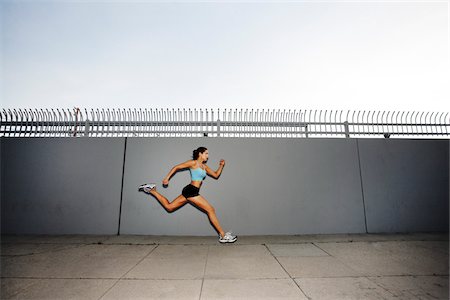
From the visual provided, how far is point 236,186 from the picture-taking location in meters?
5.38

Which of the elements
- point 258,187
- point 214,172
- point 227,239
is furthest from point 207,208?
point 258,187

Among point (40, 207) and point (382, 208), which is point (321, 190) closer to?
point (382, 208)

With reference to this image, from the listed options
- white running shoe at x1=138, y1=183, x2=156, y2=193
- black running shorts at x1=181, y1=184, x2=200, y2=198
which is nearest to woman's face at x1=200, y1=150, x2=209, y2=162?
black running shorts at x1=181, y1=184, x2=200, y2=198

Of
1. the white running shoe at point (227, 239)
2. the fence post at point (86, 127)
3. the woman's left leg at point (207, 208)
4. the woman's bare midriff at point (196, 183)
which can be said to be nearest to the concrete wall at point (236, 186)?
the fence post at point (86, 127)

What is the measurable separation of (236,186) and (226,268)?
2446mm

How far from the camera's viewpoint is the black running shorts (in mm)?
4808

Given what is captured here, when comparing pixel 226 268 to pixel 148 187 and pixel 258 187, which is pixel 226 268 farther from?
pixel 148 187

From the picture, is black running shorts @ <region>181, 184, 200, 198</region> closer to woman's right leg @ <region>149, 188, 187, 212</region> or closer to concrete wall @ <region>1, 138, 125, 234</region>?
woman's right leg @ <region>149, 188, 187, 212</region>

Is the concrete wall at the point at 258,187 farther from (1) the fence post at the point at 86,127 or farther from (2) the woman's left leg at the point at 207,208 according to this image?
(1) the fence post at the point at 86,127

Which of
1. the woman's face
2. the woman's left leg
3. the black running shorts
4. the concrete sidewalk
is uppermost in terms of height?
the woman's face

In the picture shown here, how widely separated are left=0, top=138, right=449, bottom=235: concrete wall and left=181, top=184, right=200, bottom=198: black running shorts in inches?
17.9

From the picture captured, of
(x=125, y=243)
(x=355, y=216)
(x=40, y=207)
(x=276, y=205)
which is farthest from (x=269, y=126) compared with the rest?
(x=40, y=207)

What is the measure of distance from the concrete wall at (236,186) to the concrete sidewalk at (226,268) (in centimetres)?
58

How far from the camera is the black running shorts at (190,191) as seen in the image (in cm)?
481
